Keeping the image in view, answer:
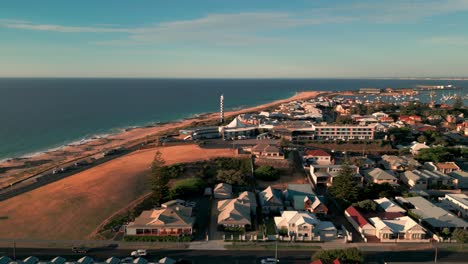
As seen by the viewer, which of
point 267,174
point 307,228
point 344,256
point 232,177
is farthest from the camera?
point 267,174

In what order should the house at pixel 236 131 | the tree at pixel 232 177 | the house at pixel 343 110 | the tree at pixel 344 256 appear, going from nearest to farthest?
the tree at pixel 344 256 → the tree at pixel 232 177 → the house at pixel 236 131 → the house at pixel 343 110

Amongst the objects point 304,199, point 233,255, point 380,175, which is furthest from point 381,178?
point 233,255

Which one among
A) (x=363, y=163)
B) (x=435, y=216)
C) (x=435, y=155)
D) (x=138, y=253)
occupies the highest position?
(x=435, y=155)

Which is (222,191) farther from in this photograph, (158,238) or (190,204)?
(158,238)

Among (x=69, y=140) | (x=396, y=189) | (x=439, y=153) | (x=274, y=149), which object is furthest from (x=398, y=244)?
(x=69, y=140)

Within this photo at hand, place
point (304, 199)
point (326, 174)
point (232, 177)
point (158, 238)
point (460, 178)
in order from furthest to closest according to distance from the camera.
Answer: point (460, 178)
point (326, 174)
point (232, 177)
point (304, 199)
point (158, 238)

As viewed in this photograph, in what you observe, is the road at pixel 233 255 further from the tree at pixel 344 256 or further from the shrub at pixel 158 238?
the tree at pixel 344 256

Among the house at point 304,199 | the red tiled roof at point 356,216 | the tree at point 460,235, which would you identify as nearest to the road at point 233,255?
the tree at point 460,235
